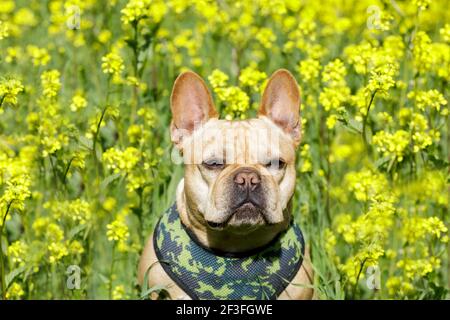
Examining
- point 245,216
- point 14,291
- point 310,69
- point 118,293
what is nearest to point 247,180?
point 245,216

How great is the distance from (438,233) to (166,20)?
3741mm

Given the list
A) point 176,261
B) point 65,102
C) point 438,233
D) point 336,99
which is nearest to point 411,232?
point 438,233

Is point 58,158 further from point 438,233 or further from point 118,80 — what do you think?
point 438,233

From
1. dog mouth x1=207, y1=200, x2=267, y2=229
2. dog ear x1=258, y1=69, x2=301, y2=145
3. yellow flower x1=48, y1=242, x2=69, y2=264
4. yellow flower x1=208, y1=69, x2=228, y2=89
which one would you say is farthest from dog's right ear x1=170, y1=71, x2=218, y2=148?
yellow flower x1=48, y1=242, x2=69, y2=264

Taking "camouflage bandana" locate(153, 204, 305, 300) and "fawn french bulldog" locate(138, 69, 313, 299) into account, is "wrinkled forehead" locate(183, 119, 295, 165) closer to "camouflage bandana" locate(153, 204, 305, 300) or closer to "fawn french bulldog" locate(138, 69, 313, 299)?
"fawn french bulldog" locate(138, 69, 313, 299)

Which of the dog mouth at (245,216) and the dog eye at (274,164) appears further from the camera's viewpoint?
the dog eye at (274,164)

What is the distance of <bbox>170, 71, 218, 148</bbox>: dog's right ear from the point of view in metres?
4.75

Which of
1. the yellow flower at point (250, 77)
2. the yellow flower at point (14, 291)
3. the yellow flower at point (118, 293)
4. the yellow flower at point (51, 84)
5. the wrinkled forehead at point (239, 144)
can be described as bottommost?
the yellow flower at point (118, 293)

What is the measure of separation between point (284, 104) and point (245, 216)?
0.70 m

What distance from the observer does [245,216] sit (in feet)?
14.7

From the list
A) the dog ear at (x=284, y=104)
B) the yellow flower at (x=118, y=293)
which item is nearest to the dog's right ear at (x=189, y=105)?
the dog ear at (x=284, y=104)

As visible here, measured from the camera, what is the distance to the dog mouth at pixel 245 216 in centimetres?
445

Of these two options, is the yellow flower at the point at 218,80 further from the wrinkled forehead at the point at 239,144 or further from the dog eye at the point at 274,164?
the dog eye at the point at 274,164
